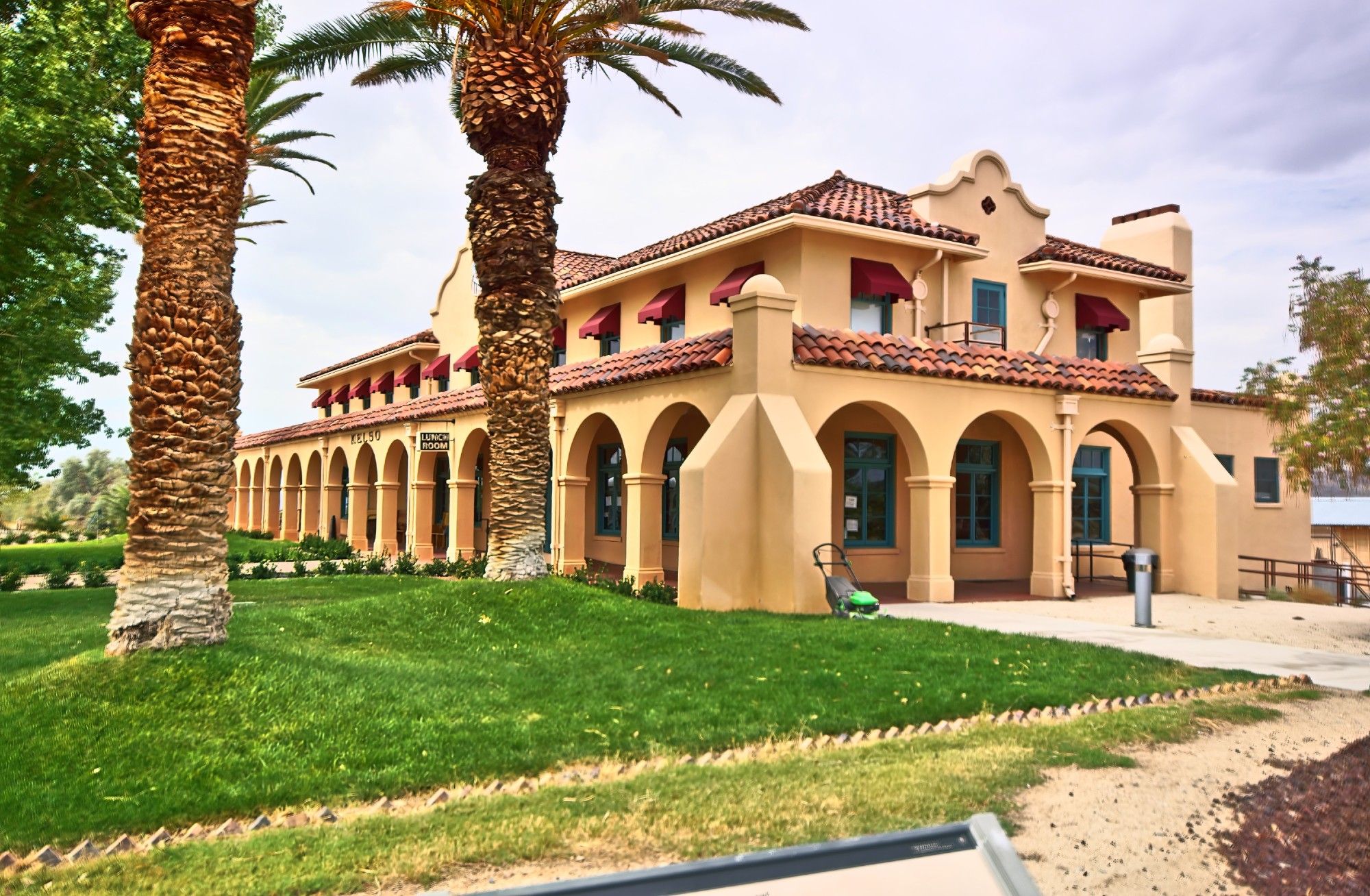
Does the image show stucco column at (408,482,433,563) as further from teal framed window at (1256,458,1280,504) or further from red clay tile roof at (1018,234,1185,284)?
teal framed window at (1256,458,1280,504)

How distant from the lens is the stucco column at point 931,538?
16156mm

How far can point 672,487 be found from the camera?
20797mm

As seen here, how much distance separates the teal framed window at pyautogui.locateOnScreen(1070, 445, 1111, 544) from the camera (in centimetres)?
2183

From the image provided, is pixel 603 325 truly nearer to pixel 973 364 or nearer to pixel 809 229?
pixel 809 229

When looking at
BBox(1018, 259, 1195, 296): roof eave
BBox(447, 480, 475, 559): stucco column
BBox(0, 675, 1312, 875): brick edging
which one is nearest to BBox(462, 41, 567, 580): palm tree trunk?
BBox(0, 675, 1312, 875): brick edging

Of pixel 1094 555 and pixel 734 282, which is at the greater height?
pixel 734 282

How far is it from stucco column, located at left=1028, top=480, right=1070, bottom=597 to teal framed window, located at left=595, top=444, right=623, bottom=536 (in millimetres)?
8840

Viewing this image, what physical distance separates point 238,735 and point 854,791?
4.43 meters

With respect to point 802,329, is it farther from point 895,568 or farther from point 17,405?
point 17,405

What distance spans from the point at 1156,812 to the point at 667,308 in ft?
52.0

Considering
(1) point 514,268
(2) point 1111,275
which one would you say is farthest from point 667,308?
(2) point 1111,275

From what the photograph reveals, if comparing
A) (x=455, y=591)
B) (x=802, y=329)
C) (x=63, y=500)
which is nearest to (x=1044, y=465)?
(x=802, y=329)

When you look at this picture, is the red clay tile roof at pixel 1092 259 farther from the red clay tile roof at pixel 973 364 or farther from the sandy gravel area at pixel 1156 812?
the sandy gravel area at pixel 1156 812

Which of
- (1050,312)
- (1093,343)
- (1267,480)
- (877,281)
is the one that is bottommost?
(1267,480)
